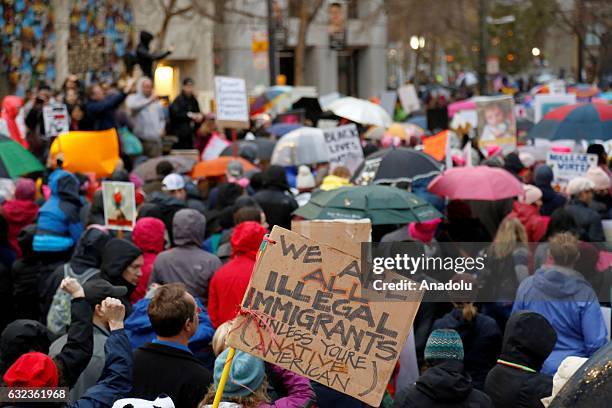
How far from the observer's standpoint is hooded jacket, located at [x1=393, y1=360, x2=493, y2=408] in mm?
5109

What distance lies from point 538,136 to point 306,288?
1022cm

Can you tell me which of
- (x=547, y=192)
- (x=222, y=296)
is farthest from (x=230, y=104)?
(x=222, y=296)

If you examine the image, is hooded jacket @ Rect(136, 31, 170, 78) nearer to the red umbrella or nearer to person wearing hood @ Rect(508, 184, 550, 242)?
the red umbrella

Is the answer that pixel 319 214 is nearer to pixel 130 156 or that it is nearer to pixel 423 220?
pixel 423 220

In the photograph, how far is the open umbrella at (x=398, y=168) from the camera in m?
10.8

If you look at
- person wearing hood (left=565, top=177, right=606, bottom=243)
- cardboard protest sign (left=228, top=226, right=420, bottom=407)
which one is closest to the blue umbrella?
person wearing hood (left=565, top=177, right=606, bottom=243)

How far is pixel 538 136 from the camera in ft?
47.9

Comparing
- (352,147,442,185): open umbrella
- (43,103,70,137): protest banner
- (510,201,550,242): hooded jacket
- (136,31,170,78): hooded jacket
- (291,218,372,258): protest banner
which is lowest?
(510,201,550,242): hooded jacket

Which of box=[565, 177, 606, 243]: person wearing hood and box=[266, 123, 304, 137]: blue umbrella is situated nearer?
box=[565, 177, 606, 243]: person wearing hood

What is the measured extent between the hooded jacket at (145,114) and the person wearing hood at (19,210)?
569 cm

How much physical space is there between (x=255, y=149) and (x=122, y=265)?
688 centimetres

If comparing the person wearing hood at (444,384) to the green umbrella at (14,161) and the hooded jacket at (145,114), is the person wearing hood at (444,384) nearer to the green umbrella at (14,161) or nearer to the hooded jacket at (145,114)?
the green umbrella at (14,161)

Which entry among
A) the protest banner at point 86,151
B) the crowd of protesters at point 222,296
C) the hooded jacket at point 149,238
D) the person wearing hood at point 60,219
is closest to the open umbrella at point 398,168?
the crowd of protesters at point 222,296

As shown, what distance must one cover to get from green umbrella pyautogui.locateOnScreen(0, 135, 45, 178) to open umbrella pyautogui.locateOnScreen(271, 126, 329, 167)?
289cm
